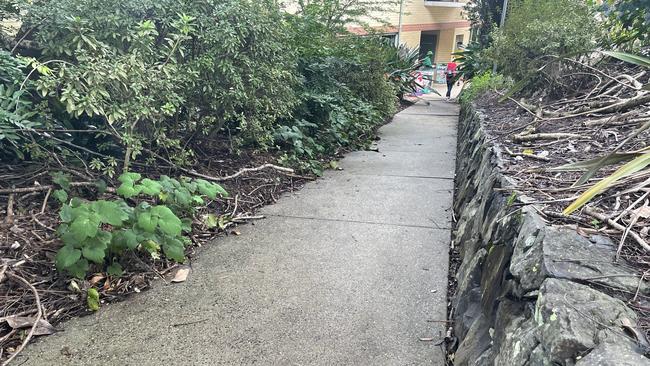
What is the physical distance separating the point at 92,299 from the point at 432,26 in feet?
71.9

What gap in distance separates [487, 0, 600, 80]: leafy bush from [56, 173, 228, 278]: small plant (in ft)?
11.2

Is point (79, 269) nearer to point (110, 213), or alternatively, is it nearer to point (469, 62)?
point (110, 213)

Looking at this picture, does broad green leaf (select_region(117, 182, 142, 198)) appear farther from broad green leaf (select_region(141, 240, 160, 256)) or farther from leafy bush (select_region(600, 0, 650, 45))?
leafy bush (select_region(600, 0, 650, 45))

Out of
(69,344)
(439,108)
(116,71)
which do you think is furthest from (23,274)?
(439,108)

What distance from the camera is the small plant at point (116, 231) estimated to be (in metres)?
2.49

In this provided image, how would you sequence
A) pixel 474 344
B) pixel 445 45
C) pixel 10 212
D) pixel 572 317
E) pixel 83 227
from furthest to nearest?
pixel 445 45 → pixel 10 212 → pixel 83 227 → pixel 474 344 → pixel 572 317

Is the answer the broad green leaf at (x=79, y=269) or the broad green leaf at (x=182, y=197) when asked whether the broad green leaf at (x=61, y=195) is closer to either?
the broad green leaf at (x=79, y=269)

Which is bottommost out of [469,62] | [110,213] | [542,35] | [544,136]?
[110,213]

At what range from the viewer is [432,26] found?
70.4 ft

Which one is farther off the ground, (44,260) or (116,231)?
(116,231)

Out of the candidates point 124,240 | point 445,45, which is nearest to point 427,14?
point 445,45

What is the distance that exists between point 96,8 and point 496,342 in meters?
3.34

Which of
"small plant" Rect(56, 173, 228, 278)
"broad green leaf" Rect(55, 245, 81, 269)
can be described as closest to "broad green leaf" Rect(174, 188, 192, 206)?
"small plant" Rect(56, 173, 228, 278)

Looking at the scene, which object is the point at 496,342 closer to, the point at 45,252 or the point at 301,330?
the point at 301,330
